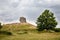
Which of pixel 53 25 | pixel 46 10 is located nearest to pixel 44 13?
pixel 46 10

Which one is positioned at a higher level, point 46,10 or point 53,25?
Result: point 46,10

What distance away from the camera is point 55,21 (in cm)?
10550

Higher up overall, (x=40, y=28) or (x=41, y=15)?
(x=41, y=15)

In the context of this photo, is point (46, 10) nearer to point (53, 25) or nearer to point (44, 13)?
point (44, 13)

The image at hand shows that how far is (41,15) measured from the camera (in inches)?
4252

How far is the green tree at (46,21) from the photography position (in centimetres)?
10550

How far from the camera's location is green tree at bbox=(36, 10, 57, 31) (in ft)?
346

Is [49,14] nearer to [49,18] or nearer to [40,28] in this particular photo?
[49,18]

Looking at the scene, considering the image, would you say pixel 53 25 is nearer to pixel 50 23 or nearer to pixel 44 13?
pixel 50 23

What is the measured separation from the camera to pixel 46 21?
107 meters

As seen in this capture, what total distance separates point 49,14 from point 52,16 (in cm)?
211

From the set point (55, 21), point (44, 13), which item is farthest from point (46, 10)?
point (55, 21)

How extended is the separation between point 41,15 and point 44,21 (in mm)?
3874

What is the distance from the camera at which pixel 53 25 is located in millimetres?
105000
